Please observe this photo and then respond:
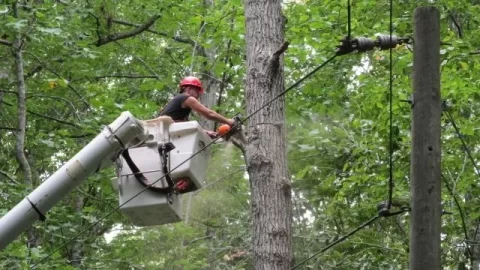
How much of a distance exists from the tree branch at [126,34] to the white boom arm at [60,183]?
6.36m

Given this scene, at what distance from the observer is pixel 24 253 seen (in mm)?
8453

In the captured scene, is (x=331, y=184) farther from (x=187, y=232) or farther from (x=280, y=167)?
(x=280, y=167)

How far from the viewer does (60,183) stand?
5.41m

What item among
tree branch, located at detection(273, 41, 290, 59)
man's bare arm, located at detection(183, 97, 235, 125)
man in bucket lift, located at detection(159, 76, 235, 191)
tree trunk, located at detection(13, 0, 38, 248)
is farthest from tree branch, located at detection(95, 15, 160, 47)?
tree branch, located at detection(273, 41, 290, 59)

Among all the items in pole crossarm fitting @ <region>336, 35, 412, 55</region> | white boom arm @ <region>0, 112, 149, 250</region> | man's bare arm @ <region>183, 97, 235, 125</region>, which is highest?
pole crossarm fitting @ <region>336, 35, 412, 55</region>

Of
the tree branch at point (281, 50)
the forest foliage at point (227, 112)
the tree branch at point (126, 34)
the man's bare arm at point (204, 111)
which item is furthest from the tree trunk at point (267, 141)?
the tree branch at point (126, 34)

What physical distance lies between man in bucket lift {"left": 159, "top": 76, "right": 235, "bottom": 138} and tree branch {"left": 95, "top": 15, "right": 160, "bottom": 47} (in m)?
4.84

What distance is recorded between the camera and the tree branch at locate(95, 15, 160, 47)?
11705 millimetres

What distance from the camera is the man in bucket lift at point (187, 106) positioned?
22.0ft

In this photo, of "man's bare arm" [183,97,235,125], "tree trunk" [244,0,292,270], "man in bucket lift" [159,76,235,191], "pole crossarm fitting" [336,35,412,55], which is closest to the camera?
"pole crossarm fitting" [336,35,412,55]

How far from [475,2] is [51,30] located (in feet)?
19.6

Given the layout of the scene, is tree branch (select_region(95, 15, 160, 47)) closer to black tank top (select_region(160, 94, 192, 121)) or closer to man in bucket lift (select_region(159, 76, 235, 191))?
man in bucket lift (select_region(159, 76, 235, 191))

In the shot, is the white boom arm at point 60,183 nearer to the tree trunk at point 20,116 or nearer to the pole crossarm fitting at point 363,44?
the pole crossarm fitting at point 363,44

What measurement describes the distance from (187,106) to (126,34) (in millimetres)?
5326
